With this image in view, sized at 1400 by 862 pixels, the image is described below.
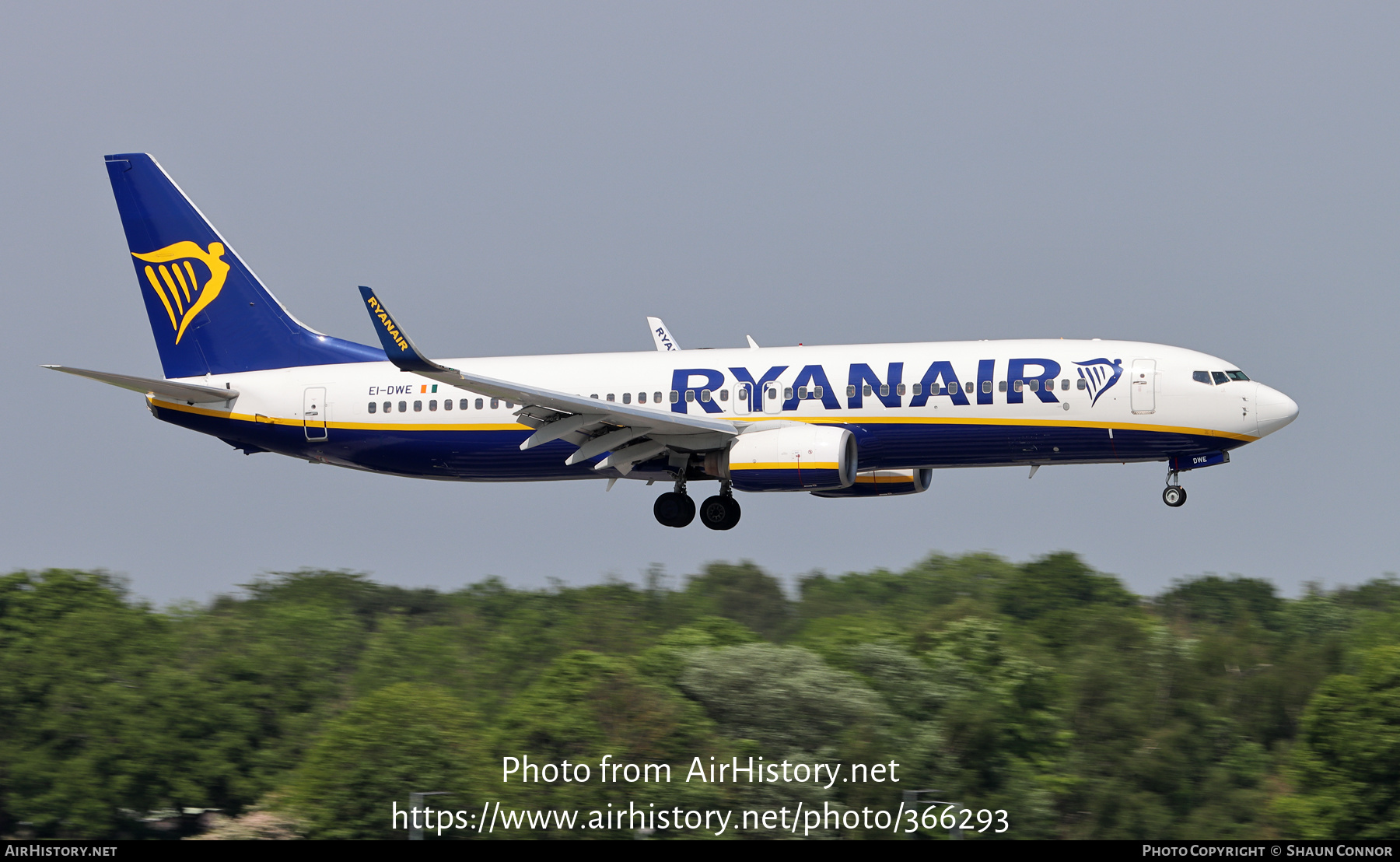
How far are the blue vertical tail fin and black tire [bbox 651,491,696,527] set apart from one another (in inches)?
402

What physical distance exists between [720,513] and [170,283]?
67.2 feet

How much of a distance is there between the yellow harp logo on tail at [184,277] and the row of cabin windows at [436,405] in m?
8.05

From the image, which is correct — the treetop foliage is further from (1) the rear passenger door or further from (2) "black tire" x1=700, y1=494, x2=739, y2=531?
(1) the rear passenger door

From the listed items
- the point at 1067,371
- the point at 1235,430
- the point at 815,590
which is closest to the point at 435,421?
the point at 1067,371

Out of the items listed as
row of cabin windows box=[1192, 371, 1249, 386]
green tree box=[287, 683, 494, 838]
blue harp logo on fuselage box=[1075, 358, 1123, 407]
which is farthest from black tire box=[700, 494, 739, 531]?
green tree box=[287, 683, 494, 838]

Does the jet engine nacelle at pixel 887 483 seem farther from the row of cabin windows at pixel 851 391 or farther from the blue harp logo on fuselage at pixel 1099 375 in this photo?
the blue harp logo on fuselage at pixel 1099 375

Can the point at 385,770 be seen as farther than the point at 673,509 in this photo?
Yes

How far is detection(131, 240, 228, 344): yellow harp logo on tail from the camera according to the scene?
172 feet

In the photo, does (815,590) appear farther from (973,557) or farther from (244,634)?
(244,634)

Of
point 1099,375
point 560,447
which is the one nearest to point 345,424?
point 560,447

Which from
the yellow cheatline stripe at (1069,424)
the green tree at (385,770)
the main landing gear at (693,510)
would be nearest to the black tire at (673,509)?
the main landing gear at (693,510)

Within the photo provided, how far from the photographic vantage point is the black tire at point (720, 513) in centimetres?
4697

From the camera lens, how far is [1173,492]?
147 feet

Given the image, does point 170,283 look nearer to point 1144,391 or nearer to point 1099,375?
point 1099,375
